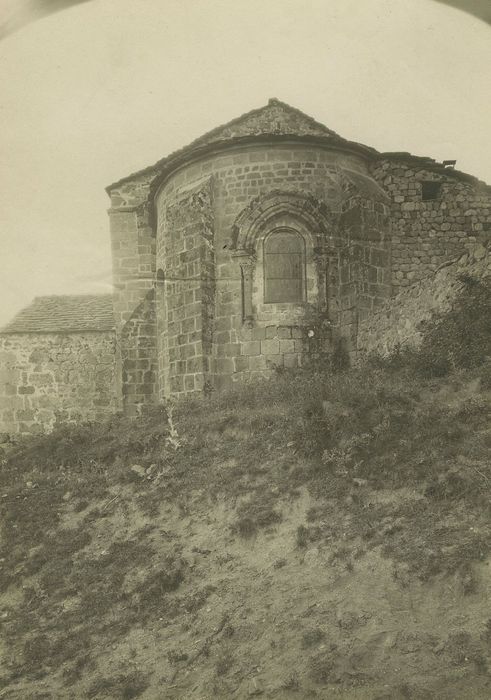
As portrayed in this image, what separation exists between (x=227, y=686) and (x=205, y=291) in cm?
1068

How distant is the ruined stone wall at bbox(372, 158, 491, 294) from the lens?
18.4m

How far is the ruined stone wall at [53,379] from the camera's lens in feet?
63.8

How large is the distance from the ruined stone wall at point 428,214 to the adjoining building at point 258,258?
3 centimetres

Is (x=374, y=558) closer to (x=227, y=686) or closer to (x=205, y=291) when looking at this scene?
(x=227, y=686)

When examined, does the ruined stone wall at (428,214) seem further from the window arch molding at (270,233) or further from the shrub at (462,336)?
the shrub at (462,336)

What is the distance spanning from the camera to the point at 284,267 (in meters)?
16.6

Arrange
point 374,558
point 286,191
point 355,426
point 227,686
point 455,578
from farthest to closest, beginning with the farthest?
point 286,191, point 355,426, point 374,558, point 455,578, point 227,686

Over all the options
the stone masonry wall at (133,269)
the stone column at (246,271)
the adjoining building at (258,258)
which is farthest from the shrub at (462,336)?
the stone masonry wall at (133,269)

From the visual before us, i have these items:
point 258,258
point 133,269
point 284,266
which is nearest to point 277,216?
point 258,258

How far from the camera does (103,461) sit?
14188 millimetres

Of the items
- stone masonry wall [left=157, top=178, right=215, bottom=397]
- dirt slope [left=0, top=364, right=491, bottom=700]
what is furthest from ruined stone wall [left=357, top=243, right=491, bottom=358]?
stone masonry wall [left=157, top=178, right=215, bottom=397]

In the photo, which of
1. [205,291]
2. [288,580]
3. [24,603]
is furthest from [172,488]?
[205,291]

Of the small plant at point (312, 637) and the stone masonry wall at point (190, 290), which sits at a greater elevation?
the stone masonry wall at point (190, 290)

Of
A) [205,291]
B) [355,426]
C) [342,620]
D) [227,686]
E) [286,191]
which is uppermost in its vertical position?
[286,191]
